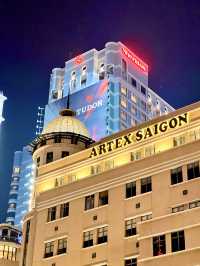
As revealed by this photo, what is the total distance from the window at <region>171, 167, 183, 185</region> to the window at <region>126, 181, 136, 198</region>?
12.7 feet

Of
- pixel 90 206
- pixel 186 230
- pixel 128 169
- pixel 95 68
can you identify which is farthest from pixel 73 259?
pixel 95 68

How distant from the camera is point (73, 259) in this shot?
5266 centimetres

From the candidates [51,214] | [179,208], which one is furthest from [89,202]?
[179,208]

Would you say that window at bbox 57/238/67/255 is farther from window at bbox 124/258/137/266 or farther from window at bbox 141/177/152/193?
window at bbox 141/177/152/193

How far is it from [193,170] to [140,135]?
774 centimetres

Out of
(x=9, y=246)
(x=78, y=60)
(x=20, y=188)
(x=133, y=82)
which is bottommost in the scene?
(x=9, y=246)

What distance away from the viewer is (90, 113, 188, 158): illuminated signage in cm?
5309

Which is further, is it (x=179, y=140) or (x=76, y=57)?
(x=76, y=57)

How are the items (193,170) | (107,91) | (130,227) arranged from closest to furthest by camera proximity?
(193,170) < (130,227) < (107,91)

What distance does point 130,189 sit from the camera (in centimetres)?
5241

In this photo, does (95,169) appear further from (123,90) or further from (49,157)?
(123,90)

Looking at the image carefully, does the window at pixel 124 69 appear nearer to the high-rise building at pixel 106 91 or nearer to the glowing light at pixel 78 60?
the high-rise building at pixel 106 91

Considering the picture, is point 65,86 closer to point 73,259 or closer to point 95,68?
point 95,68

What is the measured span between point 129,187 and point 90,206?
14.2 ft
